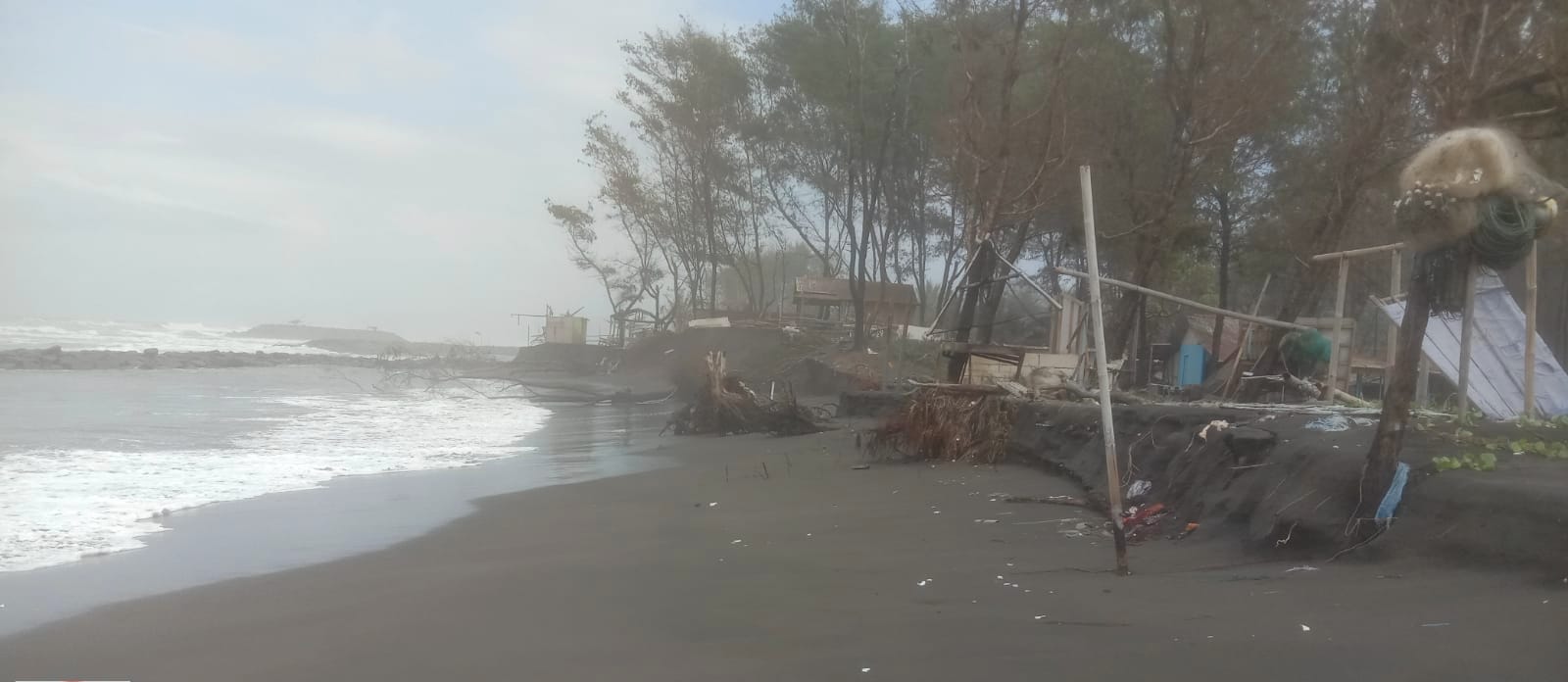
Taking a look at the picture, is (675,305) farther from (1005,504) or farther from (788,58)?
(1005,504)

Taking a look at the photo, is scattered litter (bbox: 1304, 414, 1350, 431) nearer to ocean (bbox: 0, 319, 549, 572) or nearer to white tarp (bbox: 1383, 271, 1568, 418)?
white tarp (bbox: 1383, 271, 1568, 418)

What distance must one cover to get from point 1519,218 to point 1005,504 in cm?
392

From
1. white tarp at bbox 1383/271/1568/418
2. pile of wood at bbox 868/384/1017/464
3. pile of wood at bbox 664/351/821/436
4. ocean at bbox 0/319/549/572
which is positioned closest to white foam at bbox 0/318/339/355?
ocean at bbox 0/319/549/572

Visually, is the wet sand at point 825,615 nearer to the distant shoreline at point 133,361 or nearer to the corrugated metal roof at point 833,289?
the corrugated metal roof at point 833,289

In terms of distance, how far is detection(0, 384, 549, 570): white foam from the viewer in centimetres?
738

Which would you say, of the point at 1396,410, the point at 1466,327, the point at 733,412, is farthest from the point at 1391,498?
the point at 733,412

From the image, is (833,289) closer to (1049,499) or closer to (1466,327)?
(1049,499)

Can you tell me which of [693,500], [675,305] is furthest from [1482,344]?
[675,305]

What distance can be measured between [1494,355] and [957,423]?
180 inches

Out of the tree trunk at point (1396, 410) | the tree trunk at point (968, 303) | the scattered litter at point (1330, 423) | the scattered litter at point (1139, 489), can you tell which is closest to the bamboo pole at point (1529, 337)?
the scattered litter at point (1330, 423)

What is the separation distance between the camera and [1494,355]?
739 centimetres

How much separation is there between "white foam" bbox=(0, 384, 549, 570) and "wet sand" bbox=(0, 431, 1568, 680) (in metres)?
2.17

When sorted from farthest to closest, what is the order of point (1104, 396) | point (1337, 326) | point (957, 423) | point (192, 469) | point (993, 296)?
point (993, 296), point (192, 469), point (957, 423), point (1337, 326), point (1104, 396)

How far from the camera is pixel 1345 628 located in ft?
13.0
